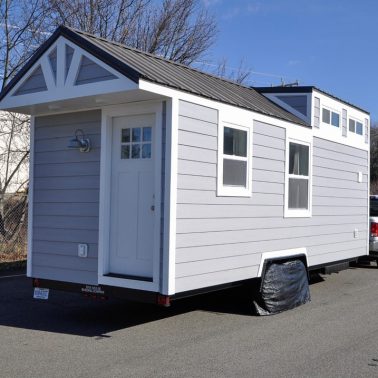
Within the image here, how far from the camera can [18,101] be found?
301 inches

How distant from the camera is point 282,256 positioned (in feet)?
27.7

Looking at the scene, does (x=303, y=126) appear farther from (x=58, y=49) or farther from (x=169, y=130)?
(x=58, y=49)

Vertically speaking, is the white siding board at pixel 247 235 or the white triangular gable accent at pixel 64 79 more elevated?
the white triangular gable accent at pixel 64 79

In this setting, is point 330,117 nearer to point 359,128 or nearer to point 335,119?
point 335,119

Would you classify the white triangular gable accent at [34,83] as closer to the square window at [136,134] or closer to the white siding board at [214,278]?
the square window at [136,134]

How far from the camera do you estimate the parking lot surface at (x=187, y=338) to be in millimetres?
5559

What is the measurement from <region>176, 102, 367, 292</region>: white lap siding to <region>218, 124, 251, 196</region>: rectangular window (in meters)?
0.13

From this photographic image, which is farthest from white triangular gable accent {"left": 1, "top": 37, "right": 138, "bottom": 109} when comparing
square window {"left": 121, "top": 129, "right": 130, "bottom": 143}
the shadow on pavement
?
the shadow on pavement

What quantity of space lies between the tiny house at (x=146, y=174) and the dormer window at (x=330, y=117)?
1.30m

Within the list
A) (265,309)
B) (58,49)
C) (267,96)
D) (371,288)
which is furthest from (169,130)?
(371,288)

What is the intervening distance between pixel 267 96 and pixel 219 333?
4.59 m

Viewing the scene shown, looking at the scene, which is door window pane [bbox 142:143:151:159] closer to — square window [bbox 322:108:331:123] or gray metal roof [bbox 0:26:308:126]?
gray metal roof [bbox 0:26:308:126]

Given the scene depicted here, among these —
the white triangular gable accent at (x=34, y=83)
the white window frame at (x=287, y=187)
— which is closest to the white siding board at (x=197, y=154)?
the white window frame at (x=287, y=187)

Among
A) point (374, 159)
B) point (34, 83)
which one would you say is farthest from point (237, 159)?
point (374, 159)
